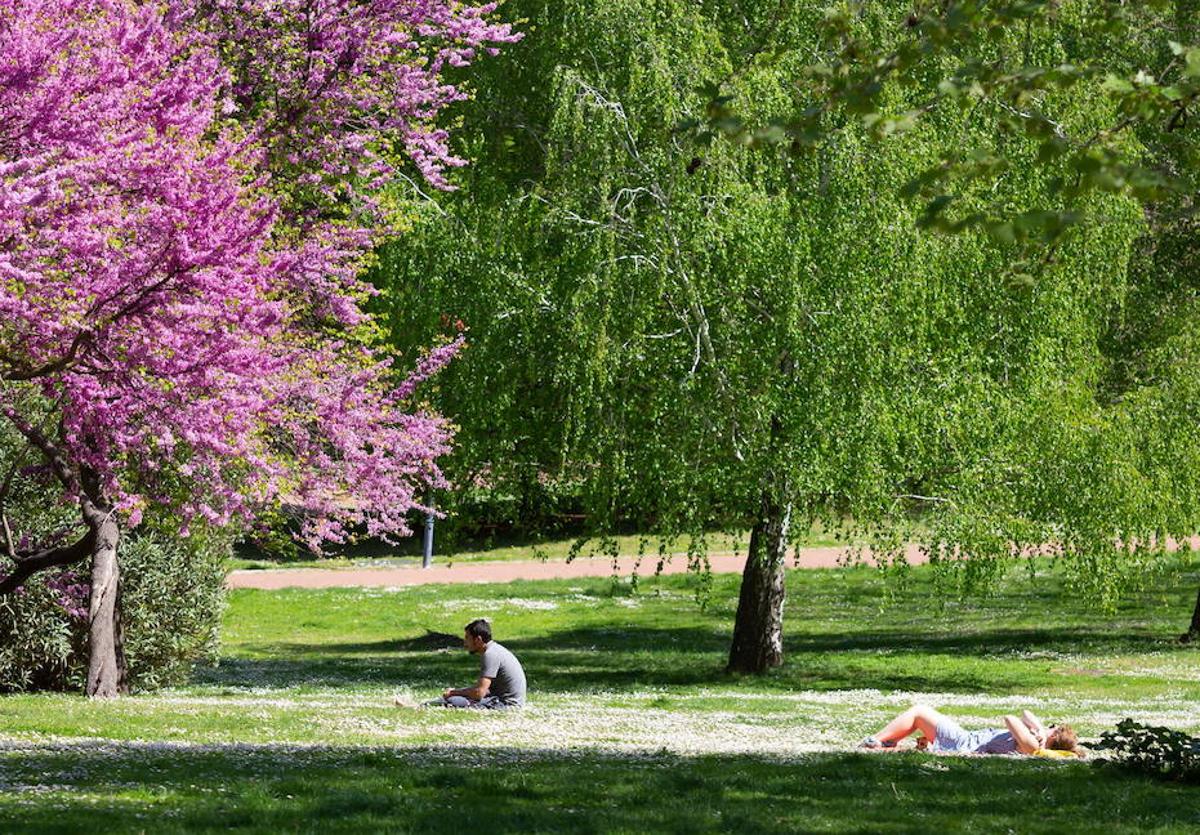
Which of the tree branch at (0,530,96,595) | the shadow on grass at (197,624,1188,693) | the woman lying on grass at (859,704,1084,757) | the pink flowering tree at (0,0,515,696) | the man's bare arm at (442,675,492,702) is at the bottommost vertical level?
the shadow on grass at (197,624,1188,693)

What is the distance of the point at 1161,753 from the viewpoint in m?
12.5

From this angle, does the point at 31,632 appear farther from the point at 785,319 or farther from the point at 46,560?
the point at 785,319

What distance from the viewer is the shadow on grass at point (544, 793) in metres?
9.66

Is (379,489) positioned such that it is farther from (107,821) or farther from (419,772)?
(107,821)

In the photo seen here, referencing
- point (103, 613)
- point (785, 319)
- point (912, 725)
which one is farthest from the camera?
point (785, 319)

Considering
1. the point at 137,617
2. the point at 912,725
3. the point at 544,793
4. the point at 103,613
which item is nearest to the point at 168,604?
the point at 137,617

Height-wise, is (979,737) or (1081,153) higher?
(1081,153)

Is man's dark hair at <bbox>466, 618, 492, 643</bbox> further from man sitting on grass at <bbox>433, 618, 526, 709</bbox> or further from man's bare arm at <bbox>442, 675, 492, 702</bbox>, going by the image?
man's bare arm at <bbox>442, 675, 492, 702</bbox>

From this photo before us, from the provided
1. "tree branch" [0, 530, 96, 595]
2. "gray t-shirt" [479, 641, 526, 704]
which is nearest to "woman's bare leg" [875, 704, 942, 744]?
"gray t-shirt" [479, 641, 526, 704]

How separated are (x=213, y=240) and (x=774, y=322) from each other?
804cm

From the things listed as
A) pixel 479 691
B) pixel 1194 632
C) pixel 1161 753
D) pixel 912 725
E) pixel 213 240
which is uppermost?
pixel 213 240

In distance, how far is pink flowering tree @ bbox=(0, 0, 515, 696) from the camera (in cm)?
1533

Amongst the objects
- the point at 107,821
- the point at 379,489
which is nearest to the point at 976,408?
the point at 379,489

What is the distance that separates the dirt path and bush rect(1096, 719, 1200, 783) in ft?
97.7
